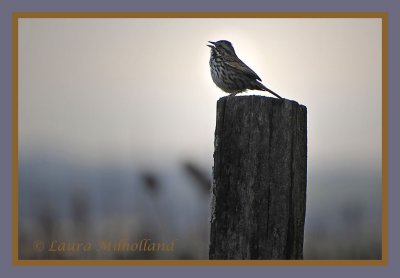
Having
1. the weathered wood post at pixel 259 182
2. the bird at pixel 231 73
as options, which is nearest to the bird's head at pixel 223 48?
the bird at pixel 231 73

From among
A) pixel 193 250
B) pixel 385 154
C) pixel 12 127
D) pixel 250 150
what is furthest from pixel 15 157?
pixel 385 154

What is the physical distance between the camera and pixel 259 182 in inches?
151

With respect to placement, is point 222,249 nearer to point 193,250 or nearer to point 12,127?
point 193,250

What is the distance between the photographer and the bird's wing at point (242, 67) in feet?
23.3

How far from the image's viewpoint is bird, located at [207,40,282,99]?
284 inches

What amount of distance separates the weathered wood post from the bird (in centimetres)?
311

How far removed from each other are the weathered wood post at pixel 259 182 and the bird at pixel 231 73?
3108 millimetres

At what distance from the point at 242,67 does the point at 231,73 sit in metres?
0.16

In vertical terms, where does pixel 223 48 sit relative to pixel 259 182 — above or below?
above

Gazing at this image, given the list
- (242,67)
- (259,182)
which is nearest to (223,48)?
(242,67)

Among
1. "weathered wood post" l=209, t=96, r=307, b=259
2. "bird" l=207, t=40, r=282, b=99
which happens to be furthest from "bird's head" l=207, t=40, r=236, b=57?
"weathered wood post" l=209, t=96, r=307, b=259

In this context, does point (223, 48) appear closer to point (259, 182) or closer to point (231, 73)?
point (231, 73)

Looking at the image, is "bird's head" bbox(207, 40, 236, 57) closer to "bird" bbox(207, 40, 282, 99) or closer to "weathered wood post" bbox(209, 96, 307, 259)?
"bird" bbox(207, 40, 282, 99)

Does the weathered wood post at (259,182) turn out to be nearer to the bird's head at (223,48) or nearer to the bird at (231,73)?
the bird at (231,73)
